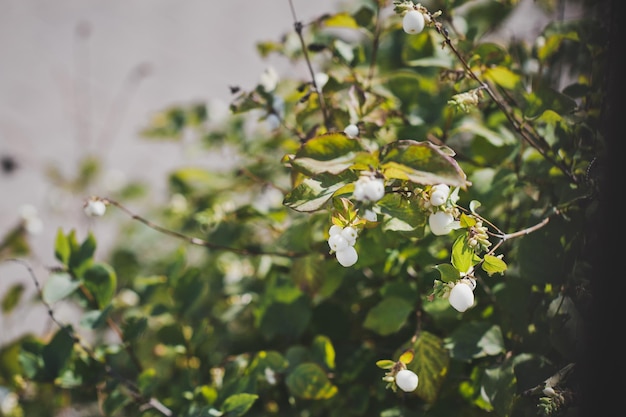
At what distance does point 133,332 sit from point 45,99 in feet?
8.03

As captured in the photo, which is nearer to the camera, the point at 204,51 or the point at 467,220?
the point at 467,220

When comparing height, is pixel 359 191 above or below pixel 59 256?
above

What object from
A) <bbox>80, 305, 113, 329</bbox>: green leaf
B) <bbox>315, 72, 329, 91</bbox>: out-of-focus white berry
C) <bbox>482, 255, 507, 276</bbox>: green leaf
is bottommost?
<bbox>80, 305, 113, 329</bbox>: green leaf

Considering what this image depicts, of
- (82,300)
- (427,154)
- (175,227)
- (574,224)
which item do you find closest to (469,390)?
(574,224)

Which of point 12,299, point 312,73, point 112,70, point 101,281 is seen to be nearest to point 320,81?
point 312,73

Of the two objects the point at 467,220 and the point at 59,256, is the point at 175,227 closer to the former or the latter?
the point at 59,256

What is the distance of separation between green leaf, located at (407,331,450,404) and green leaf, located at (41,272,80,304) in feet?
1.79

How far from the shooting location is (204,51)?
3256mm

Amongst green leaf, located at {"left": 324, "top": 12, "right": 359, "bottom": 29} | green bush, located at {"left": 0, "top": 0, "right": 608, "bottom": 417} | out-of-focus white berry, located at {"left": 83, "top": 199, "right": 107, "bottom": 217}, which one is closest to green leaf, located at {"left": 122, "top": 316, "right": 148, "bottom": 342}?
green bush, located at {"left": 0, "top": 0, "right": 608, "bottom": 417}

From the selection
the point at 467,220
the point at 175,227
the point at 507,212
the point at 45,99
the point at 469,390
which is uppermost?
the point at 467,220

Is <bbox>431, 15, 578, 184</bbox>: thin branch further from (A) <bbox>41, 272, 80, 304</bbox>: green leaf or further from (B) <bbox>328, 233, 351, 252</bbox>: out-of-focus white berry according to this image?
(A) <bbox>41, 272, 80, 304</bbox>: green leaf

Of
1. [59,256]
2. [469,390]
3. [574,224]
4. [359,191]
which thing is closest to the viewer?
[359,191]

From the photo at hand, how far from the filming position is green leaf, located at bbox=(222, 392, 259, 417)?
0.82 m

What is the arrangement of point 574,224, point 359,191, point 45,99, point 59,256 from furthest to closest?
point 45,99
point 59,256
point 574,224
point 359,191
